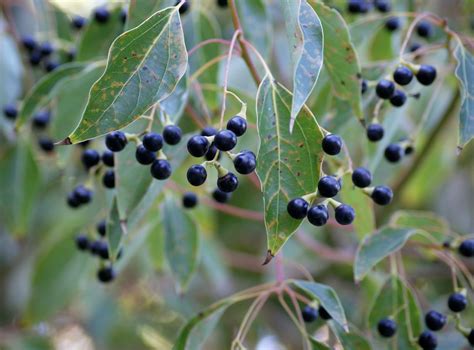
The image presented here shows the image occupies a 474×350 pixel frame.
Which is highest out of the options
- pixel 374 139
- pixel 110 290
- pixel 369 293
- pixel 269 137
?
pixel 269 137

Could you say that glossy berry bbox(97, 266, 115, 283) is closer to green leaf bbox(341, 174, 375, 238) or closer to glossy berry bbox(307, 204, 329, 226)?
green leaf bbox(341, 174, 375, 238)

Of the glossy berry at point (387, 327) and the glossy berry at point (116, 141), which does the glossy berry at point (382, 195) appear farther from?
the glossy berry at point (116, 141)

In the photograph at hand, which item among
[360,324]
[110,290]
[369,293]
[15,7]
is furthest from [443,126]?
[15,7]

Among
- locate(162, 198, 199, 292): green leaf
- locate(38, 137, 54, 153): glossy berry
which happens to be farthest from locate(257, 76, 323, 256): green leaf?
locate(38, 137, 54, 153): glossy berry

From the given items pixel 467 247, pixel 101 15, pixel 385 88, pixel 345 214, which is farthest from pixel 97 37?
pixel 467 247

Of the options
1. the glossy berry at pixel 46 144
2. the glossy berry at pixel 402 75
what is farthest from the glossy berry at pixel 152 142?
the glossy berry at pixel 46 144

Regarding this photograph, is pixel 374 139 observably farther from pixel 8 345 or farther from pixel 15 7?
pixel 15 7
